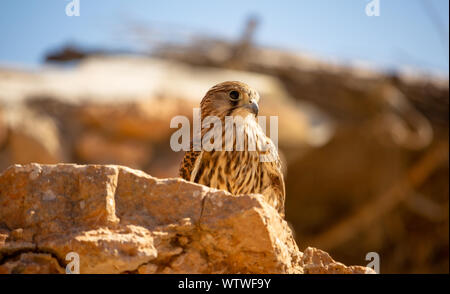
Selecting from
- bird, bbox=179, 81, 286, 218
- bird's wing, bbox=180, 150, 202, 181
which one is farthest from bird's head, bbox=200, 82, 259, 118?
bird's wing, bbox=180, 150, 202, 181

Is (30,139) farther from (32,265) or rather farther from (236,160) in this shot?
(32,265)

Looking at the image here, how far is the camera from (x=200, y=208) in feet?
7.13

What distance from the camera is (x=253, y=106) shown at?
355 cm

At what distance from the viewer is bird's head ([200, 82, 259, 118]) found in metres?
3.59

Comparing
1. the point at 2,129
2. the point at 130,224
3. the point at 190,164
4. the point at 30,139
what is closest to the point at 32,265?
the point at 130,224

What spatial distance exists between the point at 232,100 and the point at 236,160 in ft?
1.33

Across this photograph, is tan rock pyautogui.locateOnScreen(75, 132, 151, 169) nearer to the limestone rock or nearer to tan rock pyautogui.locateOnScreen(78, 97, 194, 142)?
tan rock pyautogui.locateOnScreen(78, 97, 194, 142)

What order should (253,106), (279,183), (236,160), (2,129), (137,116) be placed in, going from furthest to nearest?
(137,116), (2,129), (279,183), (236,160), (253,106)

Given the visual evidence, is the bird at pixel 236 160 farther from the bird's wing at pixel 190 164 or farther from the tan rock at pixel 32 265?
the tan rock at pixel 32 265

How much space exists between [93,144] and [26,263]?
6531 millimetres

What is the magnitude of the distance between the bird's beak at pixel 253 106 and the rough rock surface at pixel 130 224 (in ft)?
4.66

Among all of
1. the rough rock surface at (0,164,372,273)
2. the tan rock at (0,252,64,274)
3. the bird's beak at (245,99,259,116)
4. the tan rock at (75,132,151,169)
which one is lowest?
the tan rock at (0,252,64,274)

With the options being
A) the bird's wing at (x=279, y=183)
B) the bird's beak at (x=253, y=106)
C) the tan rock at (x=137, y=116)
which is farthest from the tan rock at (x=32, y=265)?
the tan rock at (x=137, y=116)
